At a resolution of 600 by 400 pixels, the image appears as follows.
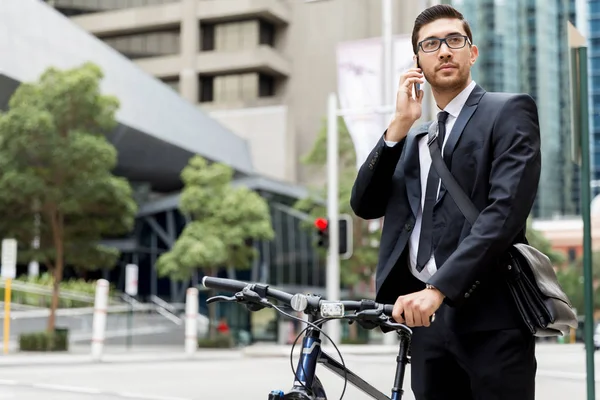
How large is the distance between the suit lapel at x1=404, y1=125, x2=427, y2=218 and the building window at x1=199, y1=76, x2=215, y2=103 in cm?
6139

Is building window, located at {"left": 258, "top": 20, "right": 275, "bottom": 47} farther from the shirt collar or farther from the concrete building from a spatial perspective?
the shirt collar

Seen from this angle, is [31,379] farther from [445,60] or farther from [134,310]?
[134,310]

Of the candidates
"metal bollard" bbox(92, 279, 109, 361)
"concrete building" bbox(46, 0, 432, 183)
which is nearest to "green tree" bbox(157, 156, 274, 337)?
"metal bollard" bbox(92, 279, 109, 361)

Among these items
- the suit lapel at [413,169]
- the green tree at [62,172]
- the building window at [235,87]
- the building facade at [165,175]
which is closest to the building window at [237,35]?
the building window at [235,87]

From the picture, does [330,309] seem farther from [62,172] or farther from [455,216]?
[62,172]

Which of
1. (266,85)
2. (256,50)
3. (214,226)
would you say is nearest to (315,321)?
(214,226)

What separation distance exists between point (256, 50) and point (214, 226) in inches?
1070

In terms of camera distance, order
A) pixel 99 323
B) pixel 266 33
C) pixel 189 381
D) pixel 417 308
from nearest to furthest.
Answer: pixel 417 308, pixel 189 381, pixel 99 323, pixel 266 33

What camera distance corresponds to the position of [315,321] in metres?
2.52

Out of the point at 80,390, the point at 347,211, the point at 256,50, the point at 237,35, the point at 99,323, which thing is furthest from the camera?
the point at 237,35

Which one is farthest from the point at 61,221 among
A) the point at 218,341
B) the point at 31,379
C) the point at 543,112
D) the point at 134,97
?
the point at 543,112

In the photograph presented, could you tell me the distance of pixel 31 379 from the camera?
519 inches

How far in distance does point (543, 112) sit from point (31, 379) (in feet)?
297

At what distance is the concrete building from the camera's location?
59.7 meters
